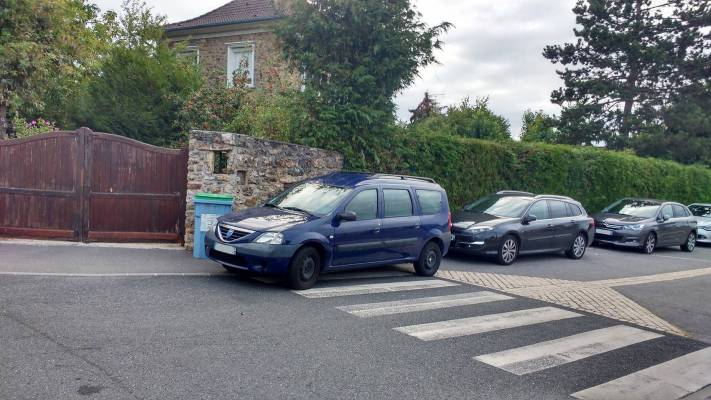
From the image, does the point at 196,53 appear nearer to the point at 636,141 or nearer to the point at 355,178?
the point at 355,178

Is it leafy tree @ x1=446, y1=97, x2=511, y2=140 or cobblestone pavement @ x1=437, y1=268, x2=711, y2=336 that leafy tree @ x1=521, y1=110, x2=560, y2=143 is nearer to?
leafy tree @ x1=446, y1=97, x2=511, y2=140

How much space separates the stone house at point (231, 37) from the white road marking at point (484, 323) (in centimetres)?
1515

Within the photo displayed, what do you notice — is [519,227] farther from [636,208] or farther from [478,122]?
[478,122]

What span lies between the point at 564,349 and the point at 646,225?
499 inches

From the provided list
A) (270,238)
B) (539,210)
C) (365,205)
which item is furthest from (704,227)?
(270,238)

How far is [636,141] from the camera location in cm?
3073

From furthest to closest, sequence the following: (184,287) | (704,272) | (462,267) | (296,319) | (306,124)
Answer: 1. (704,272)
2. (306,124)
3. (462,267)
4. (184,287)
5. (296,319)

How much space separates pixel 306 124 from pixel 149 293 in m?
6.73

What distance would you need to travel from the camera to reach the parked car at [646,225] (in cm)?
1727

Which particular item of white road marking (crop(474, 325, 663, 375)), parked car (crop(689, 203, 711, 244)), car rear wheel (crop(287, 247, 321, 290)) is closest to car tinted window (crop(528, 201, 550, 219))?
white road marking (crop(474, 325, 663, 375))

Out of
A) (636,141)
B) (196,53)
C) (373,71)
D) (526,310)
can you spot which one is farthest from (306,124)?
(636,141)

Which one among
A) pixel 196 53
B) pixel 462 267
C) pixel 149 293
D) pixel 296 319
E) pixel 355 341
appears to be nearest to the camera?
pixel 355 341

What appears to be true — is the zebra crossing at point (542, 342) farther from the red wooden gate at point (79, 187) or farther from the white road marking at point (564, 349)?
the red wooden gate at point (79, 187)

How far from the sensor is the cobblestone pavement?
8545mm
